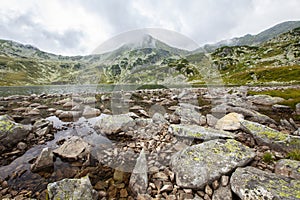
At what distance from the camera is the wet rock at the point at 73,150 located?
5887 mm

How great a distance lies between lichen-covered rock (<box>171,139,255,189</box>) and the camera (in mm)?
3923

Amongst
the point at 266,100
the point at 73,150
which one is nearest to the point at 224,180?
the point at 73,150

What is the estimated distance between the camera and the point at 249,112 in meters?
10.1

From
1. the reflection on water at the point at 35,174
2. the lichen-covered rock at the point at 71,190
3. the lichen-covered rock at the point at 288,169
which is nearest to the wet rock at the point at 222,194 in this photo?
Answer: the lichen-covered rock at the point at 288,169

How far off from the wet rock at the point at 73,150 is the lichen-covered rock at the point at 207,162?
3630 millimetres

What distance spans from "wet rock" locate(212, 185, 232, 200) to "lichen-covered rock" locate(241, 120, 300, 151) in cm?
341

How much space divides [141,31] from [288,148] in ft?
33.4

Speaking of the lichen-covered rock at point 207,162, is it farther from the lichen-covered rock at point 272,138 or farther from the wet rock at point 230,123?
the wet rock at point 230,123

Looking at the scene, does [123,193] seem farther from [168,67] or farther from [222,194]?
[168,67]

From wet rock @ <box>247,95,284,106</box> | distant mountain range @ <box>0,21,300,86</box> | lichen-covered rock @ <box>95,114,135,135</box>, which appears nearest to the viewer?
lichen-covered rock @ <box>95,114,135,135</box>

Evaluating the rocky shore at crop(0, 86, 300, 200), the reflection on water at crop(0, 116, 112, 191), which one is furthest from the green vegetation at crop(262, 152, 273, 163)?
the reflection on water at crop(0, 116, 112, 191)

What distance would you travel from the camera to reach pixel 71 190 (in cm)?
359

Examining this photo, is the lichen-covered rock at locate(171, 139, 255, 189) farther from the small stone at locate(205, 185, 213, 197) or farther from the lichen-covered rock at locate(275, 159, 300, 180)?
the lichen-covered rock at locate(275, 159, 300, 180)

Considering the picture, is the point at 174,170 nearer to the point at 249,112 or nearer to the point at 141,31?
the point at 249,112
